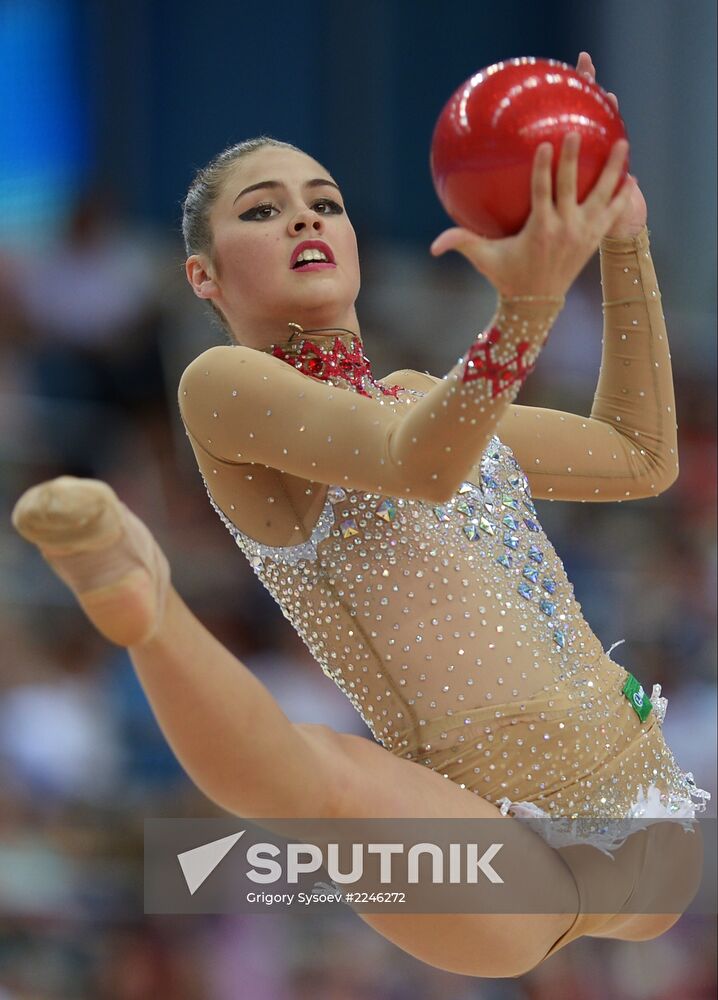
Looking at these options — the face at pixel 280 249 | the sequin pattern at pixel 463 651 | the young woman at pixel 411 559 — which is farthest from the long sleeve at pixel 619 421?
the face at pixel 280 249

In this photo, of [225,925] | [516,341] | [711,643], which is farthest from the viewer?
[711,643]

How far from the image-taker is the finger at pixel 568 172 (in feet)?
4.75

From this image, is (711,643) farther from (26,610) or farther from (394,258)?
(26,610)

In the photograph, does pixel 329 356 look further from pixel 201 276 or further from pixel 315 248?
pixel 201 276

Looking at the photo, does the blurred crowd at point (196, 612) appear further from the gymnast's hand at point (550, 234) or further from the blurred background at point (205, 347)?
the gymnast's hand at point (550, 234)

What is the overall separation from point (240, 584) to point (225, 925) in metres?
1.01

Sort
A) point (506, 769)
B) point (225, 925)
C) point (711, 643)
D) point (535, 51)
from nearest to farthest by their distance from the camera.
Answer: point (506, 769)
point (225, 925)
point (711, 643)
point (535, 51)

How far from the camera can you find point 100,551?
4.86 ft

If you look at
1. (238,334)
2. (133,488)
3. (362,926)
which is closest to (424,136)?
(133,488)

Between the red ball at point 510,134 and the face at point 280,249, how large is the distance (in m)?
0.37

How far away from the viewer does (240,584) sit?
424 centimetres

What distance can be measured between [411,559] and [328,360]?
0.95ft

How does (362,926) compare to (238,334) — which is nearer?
(238,334)

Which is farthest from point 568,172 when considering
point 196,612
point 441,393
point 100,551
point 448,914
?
point 196,612
